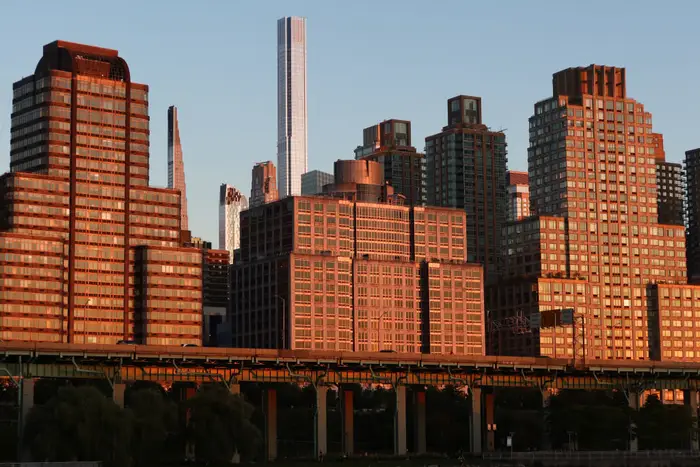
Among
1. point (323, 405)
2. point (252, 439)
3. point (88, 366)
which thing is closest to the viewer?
point (252, 439)

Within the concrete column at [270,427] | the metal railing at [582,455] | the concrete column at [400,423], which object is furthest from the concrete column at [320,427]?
the metal railing at [582,455]

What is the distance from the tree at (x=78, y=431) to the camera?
482 feet

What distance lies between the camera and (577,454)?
17888 centimetres

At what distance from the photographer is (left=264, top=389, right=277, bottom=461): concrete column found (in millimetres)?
182375

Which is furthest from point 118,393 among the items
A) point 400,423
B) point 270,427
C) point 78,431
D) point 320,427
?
point 400,423

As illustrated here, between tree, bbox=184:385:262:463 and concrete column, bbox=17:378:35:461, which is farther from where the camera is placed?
tree, bbox=184:385:262:463

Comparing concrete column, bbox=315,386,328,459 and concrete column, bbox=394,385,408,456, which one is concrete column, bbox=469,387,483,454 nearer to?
concrete column, bbox=394,385,408,456

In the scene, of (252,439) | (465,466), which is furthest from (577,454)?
(252,439)

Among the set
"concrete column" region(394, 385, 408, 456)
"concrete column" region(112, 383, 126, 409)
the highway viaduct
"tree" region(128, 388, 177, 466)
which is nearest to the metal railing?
"concrete column" region(394, 385, 408, 456)

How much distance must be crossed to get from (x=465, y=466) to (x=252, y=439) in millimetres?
25504

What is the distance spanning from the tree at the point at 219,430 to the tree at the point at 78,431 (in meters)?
12.1

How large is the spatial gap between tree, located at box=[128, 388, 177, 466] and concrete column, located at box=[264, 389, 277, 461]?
70.6 feet

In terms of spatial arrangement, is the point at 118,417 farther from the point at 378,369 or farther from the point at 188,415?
the point at 378,369

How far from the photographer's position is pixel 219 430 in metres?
159
